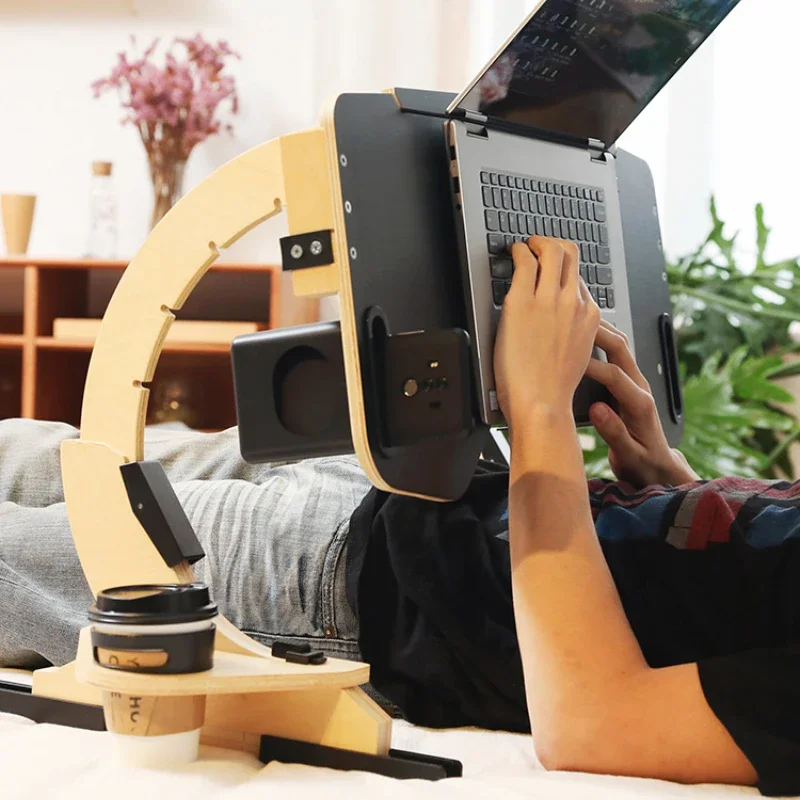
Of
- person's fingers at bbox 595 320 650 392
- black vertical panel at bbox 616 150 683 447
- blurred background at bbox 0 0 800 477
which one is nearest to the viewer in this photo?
person's fingers at bbox 595 320 650 392

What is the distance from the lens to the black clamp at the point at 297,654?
79cm

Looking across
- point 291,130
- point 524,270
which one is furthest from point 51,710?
point 291,130

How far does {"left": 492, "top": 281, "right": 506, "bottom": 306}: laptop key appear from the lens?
2.80 feet

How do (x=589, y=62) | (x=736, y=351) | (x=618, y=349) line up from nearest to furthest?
(x=589, y=62)
(x=618, y=349)
(x=736, y=351)

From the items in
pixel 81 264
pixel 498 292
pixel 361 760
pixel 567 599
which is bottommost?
pixel 361 760

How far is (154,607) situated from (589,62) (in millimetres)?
568

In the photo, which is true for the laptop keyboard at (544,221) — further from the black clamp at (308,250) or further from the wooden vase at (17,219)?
the wooden vase at (17,219)

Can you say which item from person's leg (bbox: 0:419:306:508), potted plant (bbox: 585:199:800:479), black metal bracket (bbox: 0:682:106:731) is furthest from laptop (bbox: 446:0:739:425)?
potted plant (bbox: 585:199:800:479)

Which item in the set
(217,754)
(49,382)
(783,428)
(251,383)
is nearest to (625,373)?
(251,383)

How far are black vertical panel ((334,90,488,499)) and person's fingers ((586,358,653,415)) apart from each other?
0.65 feet

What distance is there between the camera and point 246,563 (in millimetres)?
1074

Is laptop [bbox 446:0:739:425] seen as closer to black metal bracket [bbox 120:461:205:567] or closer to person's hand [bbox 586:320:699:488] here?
person's hand [bbox 586:320:699:488]

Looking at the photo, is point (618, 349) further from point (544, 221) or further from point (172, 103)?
point (172, 103)

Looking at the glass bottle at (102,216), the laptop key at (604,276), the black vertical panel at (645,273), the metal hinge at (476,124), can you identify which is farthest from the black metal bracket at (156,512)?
the glass bottle at (102,216)
